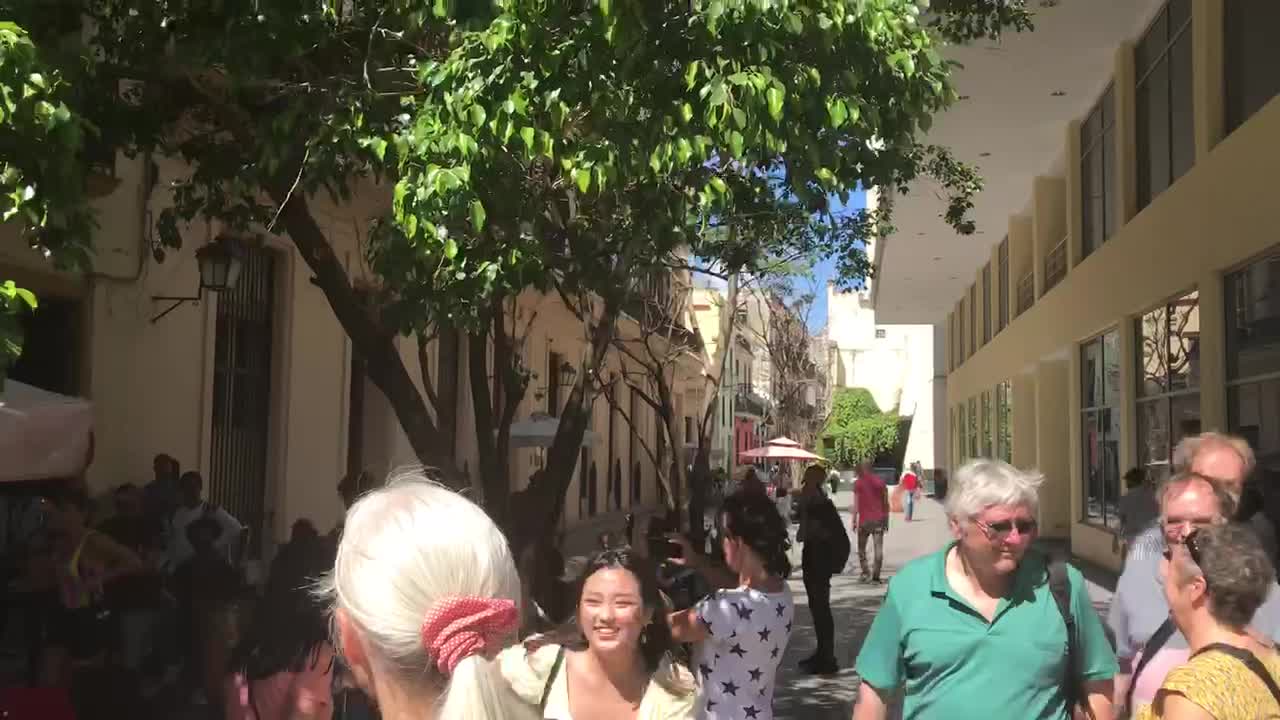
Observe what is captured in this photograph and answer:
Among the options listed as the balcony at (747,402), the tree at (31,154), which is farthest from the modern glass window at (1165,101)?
the balcony at (747,402)

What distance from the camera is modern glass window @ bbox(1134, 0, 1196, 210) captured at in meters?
13.4

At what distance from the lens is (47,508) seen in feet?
28.2

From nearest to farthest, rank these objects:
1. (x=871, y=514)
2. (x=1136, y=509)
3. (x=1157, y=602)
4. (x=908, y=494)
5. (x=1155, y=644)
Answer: (x=1155, y=644) < (x=1157, y=602) < (x=1136, y=509) < (x=871, y=514) < (x=908, y=494)

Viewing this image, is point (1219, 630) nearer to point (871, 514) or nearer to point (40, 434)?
point (40, 434)

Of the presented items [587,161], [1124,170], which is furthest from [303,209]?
[1124,170]

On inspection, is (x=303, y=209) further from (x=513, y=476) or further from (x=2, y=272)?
(x=513, y=476)

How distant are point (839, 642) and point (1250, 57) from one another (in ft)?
21.2

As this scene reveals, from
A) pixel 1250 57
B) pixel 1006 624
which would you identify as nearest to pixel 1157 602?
pixel 1006 624

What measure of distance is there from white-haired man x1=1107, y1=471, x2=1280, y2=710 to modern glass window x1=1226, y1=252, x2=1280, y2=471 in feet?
22.4

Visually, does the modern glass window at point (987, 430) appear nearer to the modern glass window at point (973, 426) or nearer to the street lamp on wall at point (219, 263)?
the modern glass window at point (973, 426)

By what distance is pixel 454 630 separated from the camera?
1935mm

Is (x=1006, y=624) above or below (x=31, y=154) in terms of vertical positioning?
below

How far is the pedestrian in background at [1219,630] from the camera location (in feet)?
9.61

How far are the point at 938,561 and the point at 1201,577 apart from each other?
37.6 inches
